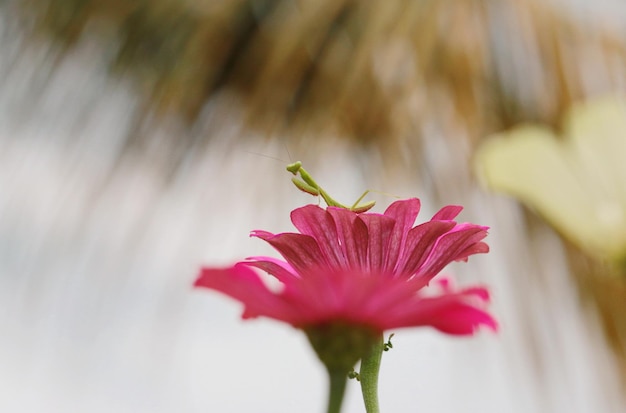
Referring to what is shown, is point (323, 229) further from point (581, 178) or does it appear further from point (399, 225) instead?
point (581, 178)

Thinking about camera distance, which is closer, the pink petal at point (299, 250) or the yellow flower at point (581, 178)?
the pink petal at point (299, 250)

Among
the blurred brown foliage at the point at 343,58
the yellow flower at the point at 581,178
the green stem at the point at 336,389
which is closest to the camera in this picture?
the green stem at the point at 336,389

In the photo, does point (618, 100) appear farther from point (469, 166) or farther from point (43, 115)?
point (43, 115)

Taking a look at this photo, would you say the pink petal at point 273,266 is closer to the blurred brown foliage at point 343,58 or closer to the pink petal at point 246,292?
the pink petal at point 246,292

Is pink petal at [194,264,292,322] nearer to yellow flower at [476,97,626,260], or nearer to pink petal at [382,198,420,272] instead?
pink petal at [382,198,420,272]

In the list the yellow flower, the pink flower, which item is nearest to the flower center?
the pink flower

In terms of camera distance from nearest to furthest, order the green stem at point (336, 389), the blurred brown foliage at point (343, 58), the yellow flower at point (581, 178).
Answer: the green stem at point (336, 389)
the yellow flower at point (581, 178)
the blurred brown foliage at point (343, 58)

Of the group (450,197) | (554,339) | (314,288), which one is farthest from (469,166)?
(314,288)

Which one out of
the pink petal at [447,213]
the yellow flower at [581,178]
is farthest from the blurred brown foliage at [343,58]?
the pink petal at [447,213]

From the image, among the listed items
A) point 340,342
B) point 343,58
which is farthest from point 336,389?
point 343,58
